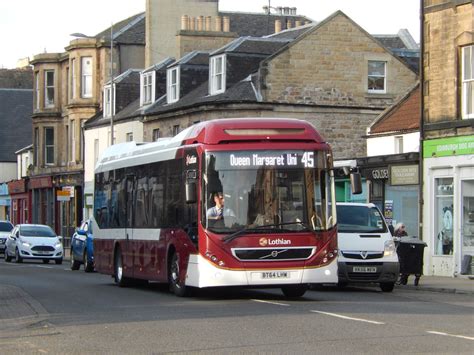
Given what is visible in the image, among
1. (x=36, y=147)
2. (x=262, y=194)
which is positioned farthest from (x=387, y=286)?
(x=36, y=147)

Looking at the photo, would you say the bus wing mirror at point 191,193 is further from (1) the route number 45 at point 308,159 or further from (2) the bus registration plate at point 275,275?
(1) the route number 45 at point 308,159

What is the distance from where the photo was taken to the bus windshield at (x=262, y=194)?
20.5m

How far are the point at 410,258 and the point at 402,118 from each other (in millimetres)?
13248

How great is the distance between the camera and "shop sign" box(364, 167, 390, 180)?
1468 inches

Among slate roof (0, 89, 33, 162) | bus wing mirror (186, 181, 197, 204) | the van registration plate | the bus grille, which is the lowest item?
the van registration plate

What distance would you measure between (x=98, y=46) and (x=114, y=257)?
39250mm

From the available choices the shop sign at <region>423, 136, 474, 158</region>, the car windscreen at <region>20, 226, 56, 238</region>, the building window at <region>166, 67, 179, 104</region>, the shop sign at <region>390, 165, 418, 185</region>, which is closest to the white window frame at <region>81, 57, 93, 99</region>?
the building window at <region>166, 67, 179, 104</region>

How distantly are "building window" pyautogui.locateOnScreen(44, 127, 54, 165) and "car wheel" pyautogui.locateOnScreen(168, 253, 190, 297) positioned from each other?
4861 centimetres

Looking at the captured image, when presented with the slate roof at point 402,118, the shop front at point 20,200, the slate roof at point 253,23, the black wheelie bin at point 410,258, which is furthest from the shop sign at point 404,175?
the shop front at point 20,200

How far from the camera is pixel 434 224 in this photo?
111 ft

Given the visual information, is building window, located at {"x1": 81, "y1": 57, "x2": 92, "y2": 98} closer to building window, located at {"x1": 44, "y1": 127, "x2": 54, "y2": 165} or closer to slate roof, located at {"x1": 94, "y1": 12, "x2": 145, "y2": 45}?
slate roof, located at {"x1": 94, "y1": 12, "x2": 145, "y2": 45}

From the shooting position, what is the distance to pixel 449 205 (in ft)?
109

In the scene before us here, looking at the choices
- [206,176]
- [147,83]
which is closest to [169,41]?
[147,83]

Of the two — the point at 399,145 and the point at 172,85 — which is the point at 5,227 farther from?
the point at 399,145
